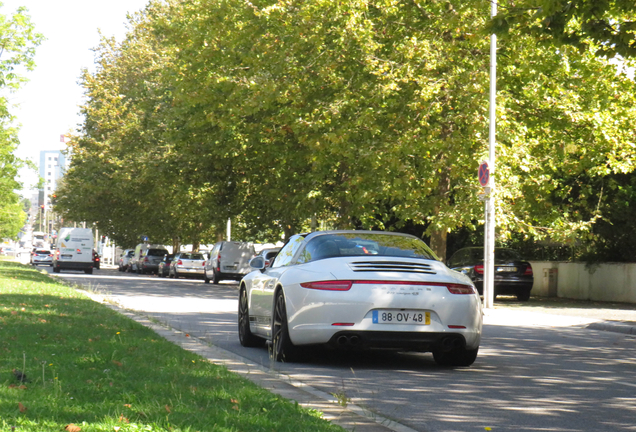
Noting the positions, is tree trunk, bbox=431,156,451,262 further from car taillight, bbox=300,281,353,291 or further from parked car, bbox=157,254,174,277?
parked car, bbox=157,254,174,277

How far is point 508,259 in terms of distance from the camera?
2627 centimetres

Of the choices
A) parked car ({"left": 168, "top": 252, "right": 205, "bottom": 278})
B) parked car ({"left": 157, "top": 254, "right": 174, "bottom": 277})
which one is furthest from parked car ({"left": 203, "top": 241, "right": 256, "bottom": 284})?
parked car ({"left": 157, "top": 254, "right": 174, "bottom": 277})

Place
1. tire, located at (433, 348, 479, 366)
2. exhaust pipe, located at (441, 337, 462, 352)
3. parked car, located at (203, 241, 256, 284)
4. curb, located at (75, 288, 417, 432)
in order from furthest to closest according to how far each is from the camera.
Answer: parked car, located at (203, 241, 256, 284) → tire, located at (433, 348, 479, 366) → exhaust pipe, located at (441, 337, 462, 352) → curb, located at (75, 288, 417, 432)

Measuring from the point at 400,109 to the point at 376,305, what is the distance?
50.7 feet

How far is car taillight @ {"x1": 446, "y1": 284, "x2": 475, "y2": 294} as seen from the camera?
9086mm

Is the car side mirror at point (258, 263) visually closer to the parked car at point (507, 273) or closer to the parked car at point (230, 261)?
the parked car at point (507, 273)

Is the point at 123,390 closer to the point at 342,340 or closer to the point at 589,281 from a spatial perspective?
the point at 342,340

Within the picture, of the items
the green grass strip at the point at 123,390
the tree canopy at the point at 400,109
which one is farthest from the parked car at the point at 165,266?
the green grass strip at the point at 123,390

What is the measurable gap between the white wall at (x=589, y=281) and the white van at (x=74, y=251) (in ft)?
86.5

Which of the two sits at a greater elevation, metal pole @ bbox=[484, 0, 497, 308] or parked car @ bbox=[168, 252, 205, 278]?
metal pole @ bbox=[484, 0, 497, 308]

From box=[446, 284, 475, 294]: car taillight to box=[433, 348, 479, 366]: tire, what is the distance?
67cm

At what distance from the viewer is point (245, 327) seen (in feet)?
37.3

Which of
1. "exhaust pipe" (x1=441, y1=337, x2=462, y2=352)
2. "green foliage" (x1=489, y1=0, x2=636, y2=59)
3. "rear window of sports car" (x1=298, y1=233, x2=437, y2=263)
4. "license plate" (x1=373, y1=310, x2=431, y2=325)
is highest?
"green foliage" (x1=489, y1=0, x2=636, y2=59)

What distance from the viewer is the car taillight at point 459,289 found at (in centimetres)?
909
